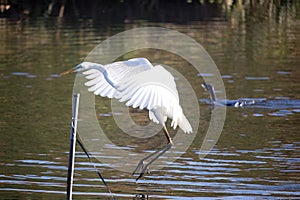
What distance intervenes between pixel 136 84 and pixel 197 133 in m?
4.22

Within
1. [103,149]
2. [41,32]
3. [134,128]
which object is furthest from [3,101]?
[41,32]

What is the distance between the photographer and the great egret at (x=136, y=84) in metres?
8.81

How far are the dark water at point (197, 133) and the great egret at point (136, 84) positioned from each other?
0.81 meters

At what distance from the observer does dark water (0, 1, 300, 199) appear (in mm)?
9891

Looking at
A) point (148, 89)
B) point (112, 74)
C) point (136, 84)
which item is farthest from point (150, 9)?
point (148, 89)

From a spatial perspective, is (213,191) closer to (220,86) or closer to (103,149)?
(103,149)

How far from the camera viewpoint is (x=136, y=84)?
29.9 ft

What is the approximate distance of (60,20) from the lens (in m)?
30.2

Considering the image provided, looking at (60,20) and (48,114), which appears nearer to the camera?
(48,114)

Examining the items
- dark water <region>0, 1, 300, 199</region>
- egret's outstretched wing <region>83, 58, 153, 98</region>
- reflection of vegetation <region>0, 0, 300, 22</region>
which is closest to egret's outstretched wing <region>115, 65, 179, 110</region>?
egret's outstretched wing <region>83, 58, 153, 98</region>

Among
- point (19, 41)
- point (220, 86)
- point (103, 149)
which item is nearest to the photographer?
point (103, 149)

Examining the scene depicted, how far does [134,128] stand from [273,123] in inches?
87.2

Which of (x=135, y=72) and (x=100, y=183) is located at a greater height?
(x=135, y=72)

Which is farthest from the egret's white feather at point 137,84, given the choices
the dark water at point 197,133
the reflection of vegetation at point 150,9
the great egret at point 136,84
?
the reflection of vegetation at point 150,9
